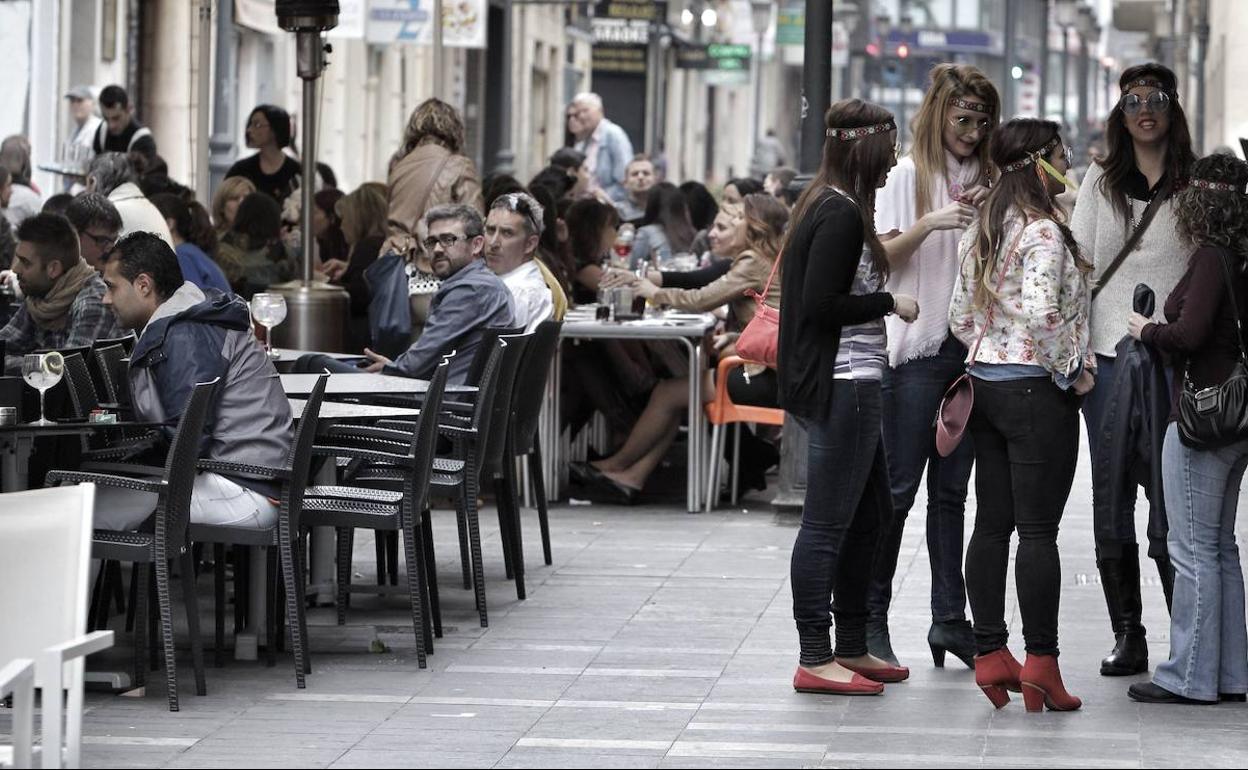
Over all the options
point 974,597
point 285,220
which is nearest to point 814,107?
point 285,220

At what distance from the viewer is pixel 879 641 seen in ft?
26.1

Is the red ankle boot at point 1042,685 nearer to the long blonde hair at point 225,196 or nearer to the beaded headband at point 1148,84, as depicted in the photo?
the beaded headband at point 1148,84

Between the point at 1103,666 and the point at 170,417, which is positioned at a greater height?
the point at 170,417

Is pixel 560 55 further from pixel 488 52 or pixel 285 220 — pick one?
pixel 285 220

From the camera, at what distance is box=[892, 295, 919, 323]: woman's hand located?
7273 mm

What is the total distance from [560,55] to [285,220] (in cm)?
3137

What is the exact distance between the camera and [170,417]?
7684mm

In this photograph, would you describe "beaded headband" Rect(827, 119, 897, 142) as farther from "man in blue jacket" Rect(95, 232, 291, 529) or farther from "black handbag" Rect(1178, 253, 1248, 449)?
"man in blue jacket" Rect(95, 232, 291, 529)

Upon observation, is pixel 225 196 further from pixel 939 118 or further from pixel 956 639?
pixel 956 639

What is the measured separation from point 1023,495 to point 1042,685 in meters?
0.56

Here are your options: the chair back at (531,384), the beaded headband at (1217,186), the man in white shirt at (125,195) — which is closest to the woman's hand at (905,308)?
the beaded headband at (1217,186)

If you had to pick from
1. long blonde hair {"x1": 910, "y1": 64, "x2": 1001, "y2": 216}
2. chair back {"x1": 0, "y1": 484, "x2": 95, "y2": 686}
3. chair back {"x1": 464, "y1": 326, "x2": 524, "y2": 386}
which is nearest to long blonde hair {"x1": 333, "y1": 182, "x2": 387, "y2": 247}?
→ chair back {"x1": 464, "y1": 326, "x2": 524, "y2": 386}

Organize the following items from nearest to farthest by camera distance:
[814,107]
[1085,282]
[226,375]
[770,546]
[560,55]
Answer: [1085,282] → [226,375] → [770,546] → [814,107] → [560,55]

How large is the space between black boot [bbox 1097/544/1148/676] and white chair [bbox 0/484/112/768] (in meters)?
3.43
